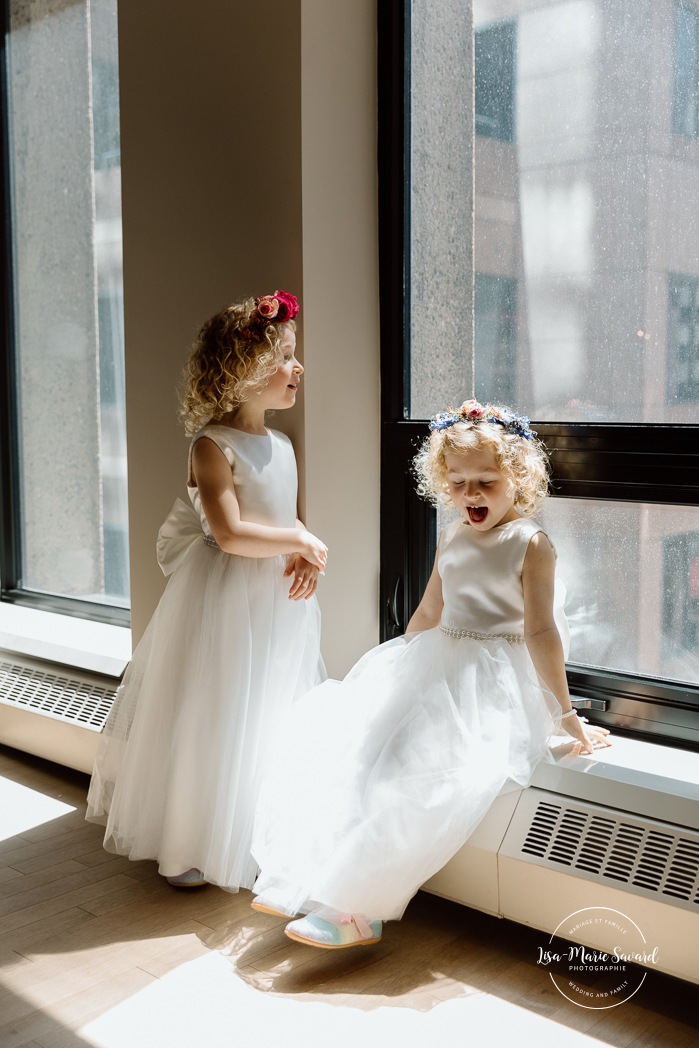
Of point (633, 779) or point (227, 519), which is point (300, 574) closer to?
point (227, 519)

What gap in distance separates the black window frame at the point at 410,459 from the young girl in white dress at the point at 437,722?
0.12 m

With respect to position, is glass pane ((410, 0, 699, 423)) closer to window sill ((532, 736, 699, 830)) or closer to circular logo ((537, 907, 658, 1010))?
window sill ((532, 736, 699, 830))

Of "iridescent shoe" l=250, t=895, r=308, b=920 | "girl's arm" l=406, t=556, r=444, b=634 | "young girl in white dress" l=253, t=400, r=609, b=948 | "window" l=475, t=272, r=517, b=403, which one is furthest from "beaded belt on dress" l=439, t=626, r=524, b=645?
"iridescent shoe" l=250, t=895, r=308, b=920

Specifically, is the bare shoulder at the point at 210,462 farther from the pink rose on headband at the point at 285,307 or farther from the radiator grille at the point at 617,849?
the radiator grille at the point at 617,849

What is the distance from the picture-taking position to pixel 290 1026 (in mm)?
1856

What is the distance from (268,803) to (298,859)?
20 centimetres

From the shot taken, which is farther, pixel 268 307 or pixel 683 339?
pixel 268 307

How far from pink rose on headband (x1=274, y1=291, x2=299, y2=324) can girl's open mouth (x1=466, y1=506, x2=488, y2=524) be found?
2.03 feet

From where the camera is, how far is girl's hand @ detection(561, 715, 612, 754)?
221 cm

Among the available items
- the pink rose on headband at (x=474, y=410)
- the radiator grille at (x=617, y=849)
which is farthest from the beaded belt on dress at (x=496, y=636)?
the pink rose on headband at (x=474, y=410)

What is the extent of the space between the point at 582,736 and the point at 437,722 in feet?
1.13

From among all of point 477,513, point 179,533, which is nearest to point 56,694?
point 179,533

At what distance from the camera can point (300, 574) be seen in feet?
7.99

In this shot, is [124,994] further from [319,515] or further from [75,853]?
[319,515]
